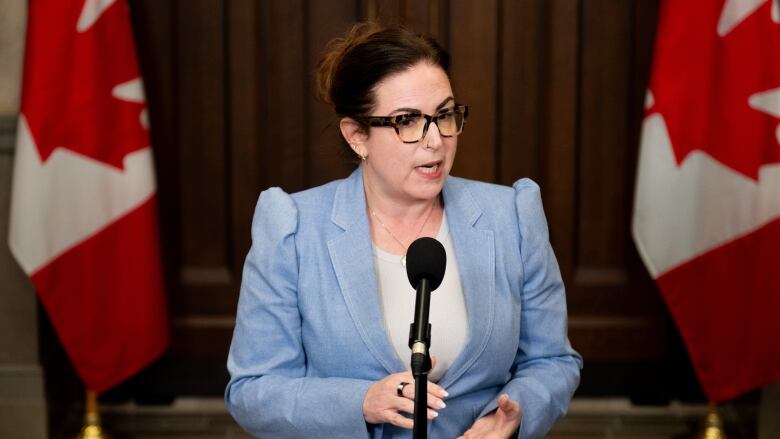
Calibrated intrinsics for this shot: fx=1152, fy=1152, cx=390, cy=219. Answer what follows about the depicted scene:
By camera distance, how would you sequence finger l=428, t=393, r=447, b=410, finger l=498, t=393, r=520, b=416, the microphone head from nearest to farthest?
1. the microphone head
2. finger l=428, t=393, r=447, b=410
3. finger l=498, t=393, r=520, b=416

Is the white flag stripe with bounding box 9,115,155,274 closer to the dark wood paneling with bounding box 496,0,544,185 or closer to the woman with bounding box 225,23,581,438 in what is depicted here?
the dark wood paneling with bounding box 496,0,544,185

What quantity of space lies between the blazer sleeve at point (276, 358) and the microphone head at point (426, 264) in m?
0.47

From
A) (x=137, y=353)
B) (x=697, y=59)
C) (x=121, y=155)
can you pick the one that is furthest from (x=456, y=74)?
(x=137, y=353)

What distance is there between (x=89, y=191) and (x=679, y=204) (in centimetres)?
192

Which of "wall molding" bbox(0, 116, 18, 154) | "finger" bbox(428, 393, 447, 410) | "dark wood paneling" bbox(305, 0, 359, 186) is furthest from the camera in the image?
"dark wood paneling" bbox(305, 0, 359, 186)

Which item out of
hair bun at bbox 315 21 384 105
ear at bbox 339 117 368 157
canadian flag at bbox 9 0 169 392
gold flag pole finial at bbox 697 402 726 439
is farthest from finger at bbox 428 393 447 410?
gold flag pole finial at bbox 697 402 726 439

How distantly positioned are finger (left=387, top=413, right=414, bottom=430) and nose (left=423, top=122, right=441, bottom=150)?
499 mm

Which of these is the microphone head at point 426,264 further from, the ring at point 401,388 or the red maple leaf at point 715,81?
the red maple leaf at point 715,81

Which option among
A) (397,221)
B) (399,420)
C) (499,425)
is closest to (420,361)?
(399,420)

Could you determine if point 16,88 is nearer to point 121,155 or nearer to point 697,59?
point 121,155

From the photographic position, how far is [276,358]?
217 centimetres

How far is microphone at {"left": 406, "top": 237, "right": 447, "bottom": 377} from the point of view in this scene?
1.55m

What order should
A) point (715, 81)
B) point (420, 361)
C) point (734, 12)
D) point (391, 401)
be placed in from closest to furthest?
point (420, 361) < point (391, 401) < point (734, 12) < point (715, 81)

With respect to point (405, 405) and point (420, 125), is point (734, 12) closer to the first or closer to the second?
point (420, 125)
